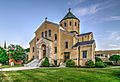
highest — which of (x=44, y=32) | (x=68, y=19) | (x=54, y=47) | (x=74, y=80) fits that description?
(x=68, y=19)

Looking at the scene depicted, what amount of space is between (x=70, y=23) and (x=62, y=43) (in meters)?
8.55

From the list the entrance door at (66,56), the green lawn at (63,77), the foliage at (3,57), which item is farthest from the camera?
the foliage at (3,57)

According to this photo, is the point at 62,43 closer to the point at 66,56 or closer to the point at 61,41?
the point at 61,41

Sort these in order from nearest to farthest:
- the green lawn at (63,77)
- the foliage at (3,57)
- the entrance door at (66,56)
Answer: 1. the green lawn at (63,77)
2. the entrance door at (66,56)
3. the foliage at (3,57)

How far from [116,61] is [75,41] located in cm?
1873

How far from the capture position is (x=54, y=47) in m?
40.4

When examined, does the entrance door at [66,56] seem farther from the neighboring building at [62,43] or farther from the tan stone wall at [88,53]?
the tan stone wall at [88,53]

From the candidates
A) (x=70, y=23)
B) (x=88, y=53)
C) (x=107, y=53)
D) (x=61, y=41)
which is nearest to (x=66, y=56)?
(x=61, y=41)

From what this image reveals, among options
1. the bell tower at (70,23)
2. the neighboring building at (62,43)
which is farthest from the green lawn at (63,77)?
the bell tower at (70,23)

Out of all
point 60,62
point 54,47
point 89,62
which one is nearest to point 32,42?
point 54,47

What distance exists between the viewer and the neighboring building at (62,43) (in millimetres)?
35312

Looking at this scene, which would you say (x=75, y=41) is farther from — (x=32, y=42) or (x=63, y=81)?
(x=63, y=81)

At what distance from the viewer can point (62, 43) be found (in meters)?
39.3

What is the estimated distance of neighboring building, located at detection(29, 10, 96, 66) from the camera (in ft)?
116
